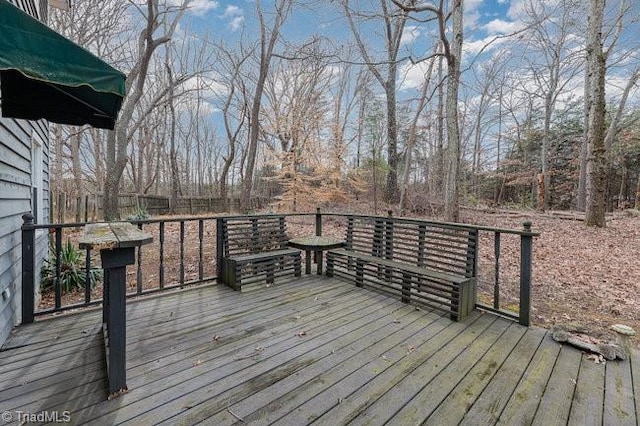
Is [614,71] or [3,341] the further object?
[614,71]

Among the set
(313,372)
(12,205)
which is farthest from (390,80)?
(313,372)

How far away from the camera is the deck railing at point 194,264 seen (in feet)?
9.41

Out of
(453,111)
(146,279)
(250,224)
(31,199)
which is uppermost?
(453,111)

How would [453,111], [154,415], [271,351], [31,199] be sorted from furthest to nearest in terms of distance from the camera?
[453,111]
[31,199]
[271,351]
[154,415]

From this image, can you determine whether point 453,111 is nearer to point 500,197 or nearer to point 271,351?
point 271,351

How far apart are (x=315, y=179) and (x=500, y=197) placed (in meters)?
17.0

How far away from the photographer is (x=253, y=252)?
430 centimetres

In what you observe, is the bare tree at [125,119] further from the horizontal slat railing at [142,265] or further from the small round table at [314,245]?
the small round table at [314,245]

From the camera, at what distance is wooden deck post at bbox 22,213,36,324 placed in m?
2.70

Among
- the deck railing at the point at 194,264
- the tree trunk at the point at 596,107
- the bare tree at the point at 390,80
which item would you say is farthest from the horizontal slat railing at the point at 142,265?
the tree trunk at the point at 596,107

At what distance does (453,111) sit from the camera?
23.9 feet

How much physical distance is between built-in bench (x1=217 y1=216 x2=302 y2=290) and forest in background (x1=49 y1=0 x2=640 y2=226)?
15.9ft

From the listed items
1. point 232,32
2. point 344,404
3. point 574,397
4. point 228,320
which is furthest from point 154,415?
point 232,32

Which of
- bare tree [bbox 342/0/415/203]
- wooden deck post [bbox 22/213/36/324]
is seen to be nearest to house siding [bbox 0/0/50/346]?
wooden deck post [bbox 22/213/36/324]
